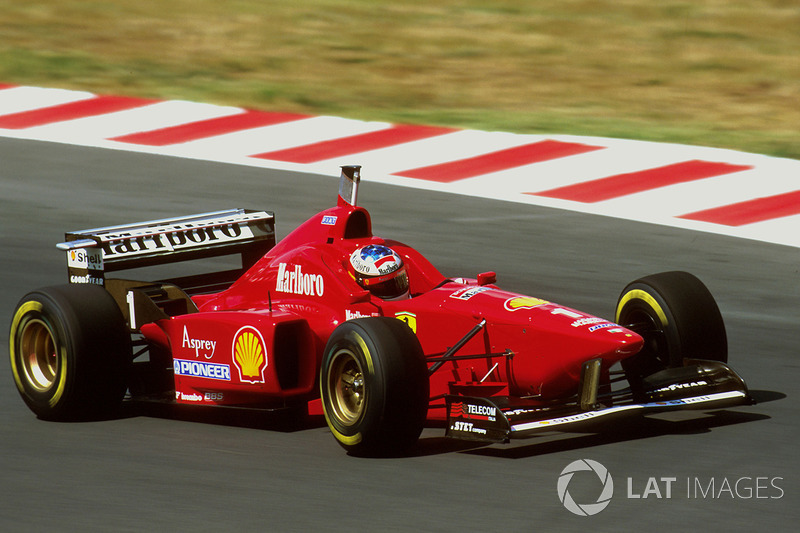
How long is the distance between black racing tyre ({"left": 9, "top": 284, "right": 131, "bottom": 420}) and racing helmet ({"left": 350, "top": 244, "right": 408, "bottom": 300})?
121cm

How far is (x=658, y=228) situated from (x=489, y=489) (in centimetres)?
570

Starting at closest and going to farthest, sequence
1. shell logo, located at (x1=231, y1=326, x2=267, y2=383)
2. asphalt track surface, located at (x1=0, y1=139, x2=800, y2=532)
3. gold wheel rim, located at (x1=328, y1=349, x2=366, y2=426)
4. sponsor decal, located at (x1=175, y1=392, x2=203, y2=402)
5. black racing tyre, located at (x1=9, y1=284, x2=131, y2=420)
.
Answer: asphalt track surface, located at (x1=0, y1=139, x2=800, y2=532), gold wheel rim, located at (x1=328, y1=349, x2=366, y2=426), shell logo, located at (x1=231, y1=326, x2=267, y2=383), black racing tyre, located at (x1=9, y1=284, x2=131, y2=420), sponsor decal, located at (x1=175, y1=392, x2=203, y2=402)

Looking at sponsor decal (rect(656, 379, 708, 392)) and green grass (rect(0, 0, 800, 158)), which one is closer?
sponsor decal (rect(656, 379, 708, 392))

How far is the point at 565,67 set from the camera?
17703 mm

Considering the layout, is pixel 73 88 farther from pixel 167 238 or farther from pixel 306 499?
pixel 306 499

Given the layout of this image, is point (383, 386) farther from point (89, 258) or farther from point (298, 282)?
point (89, 258)

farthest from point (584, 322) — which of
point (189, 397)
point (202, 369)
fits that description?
point (189, 397)

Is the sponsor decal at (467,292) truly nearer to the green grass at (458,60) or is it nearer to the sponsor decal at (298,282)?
the sponsor decal at (298,282)

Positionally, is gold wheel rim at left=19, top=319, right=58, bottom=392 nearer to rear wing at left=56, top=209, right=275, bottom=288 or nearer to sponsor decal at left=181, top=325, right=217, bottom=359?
rear wing at left=56, top=209, right=275, bottom=288

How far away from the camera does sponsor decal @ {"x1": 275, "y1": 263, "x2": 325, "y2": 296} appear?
7.72 meters

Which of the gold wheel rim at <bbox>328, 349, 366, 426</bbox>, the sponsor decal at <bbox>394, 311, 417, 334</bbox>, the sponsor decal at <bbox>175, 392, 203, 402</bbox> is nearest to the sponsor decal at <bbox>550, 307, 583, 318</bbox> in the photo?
the sponsor decal at <bbox>394, 311, 417, 334</bbox>

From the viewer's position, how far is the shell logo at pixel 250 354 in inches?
294

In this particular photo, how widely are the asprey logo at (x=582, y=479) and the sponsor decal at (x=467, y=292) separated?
1031 mm

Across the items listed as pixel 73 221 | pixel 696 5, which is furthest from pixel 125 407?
pixel 696 5
